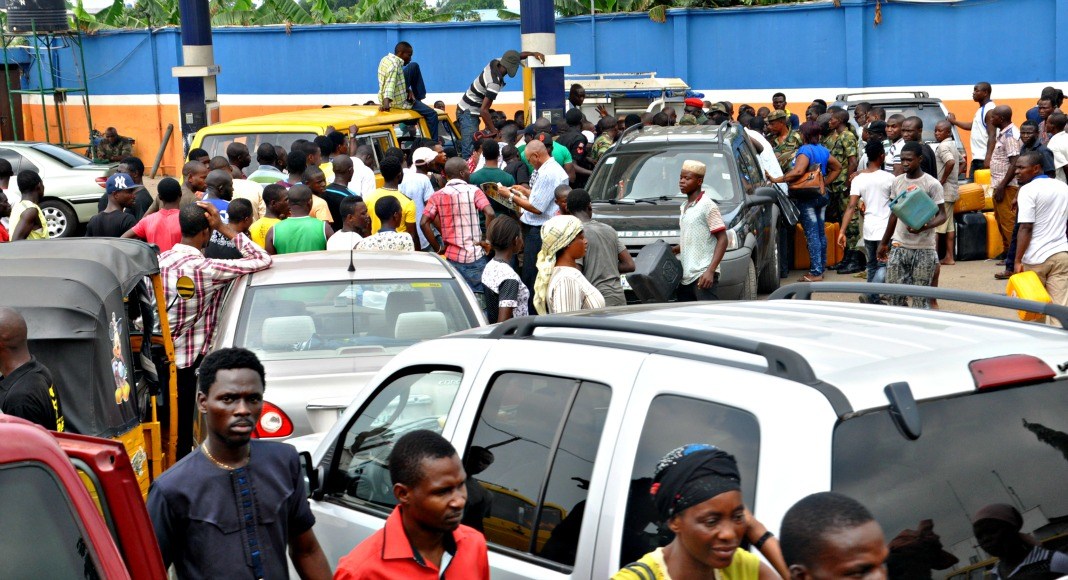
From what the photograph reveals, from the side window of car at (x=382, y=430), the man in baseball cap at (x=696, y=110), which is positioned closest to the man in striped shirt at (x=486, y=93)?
the man in baseball cap at (x=696, y=110)

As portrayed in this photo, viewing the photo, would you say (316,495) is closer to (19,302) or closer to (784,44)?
(19,302)

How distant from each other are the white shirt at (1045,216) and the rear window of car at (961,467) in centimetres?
647

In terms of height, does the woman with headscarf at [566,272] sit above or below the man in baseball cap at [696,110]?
below

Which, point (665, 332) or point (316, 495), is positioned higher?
point (665, 332)

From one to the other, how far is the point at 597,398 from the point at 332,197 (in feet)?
24.2

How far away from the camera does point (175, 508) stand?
346cm

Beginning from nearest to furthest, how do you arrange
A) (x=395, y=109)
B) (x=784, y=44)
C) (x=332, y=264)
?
(x=332, y=264)
(x=395, y=109)
(x=784, y=44)

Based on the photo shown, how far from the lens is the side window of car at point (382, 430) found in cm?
400

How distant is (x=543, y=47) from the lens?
634 inches

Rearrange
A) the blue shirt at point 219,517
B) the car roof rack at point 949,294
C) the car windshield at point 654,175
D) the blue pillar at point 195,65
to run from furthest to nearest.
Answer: the blue pillar at point 195,65
the car windshield at point 654,175
the car roof rack at point 949,294
the blue shirt at point 219,517

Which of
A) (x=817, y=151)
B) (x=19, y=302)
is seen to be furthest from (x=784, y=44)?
(x=19, y=302)

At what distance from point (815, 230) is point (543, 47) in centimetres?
502

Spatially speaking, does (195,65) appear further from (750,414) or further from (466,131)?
(750,414)

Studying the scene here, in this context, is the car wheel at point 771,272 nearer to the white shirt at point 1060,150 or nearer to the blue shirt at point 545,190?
the blue shirt at point 545,190
